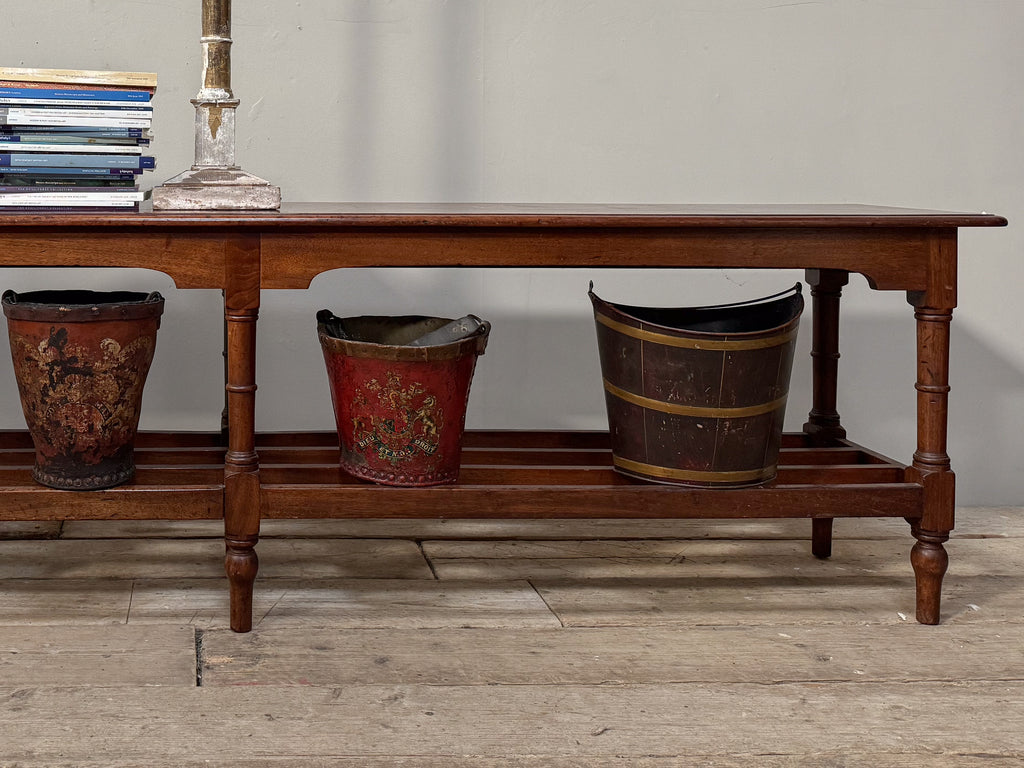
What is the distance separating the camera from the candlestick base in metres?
2.18

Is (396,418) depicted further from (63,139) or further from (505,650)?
(63,139)

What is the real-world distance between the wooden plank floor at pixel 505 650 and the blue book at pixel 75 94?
Answer: 104cm

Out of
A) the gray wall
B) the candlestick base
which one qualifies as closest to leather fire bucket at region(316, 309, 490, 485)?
the candlestick base

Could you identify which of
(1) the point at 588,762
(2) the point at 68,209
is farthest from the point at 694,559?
(2) the point at 68,209

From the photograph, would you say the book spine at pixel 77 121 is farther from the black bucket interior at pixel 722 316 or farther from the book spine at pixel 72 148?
the black bucket interior at pixel 722 316

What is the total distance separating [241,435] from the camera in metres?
2.20

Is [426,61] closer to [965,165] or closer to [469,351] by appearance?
[469,351]

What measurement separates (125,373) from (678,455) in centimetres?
111

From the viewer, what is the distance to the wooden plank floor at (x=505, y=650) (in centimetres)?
177

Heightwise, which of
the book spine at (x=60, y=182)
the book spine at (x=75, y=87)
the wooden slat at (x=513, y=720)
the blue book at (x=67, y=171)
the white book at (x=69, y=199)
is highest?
the book spine at (x=75, y=87)

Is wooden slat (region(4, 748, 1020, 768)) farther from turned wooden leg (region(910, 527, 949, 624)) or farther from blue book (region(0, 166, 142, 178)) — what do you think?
blue book (region(0, 166, 142, 178))

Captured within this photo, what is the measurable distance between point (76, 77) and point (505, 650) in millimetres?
1378

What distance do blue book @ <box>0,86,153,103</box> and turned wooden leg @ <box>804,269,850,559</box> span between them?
5.19 feet

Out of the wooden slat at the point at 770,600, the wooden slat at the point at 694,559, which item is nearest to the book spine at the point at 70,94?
the wooden slat at the point at 694,559
